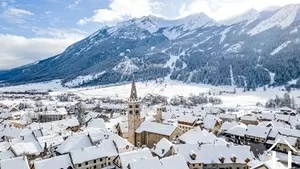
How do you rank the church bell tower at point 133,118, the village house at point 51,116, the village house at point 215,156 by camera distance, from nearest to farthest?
the village house at point 215,156
the church bell tower at point 133,118
the village house at point 51,116

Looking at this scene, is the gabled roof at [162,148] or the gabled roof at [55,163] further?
the gabled roof at [162,148]

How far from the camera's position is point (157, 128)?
86.6m

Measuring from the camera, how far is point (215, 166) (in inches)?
2511

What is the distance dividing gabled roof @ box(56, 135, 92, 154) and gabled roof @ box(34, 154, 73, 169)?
8.44 meters

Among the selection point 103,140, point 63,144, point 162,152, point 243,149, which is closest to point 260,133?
point 243,149

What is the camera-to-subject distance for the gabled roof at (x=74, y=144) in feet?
223

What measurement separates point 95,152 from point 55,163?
8573 mm

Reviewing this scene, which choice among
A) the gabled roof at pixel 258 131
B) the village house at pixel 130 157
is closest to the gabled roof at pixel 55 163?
the village house at pixel 130 157

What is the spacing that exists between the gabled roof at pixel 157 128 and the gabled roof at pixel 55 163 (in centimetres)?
3071

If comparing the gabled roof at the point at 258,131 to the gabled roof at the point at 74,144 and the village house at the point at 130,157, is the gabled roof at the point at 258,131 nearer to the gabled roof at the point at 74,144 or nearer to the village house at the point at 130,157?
the village house at the point at 130,157

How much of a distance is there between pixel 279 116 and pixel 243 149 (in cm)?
7101

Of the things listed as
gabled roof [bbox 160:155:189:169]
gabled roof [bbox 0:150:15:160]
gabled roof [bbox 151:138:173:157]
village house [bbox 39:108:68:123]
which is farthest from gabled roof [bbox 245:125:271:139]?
village house [bbox 39:108:68:123]

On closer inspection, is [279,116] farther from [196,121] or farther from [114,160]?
[114,160]

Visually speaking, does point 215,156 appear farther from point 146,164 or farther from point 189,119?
point 189,119
